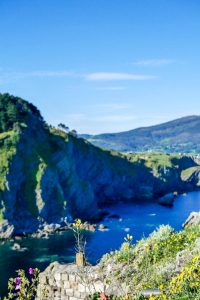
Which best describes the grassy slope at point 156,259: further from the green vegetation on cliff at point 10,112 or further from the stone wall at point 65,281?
the green vegetation on cliff at point 10,112

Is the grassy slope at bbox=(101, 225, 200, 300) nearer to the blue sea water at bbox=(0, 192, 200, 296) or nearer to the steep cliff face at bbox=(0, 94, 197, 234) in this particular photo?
the blue sea water at bbox=(0, 192, 200, 296)

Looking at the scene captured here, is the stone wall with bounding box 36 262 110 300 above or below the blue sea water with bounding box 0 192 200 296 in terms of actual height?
above

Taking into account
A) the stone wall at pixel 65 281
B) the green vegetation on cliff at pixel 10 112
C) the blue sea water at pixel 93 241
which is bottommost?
the blue sea water at pixel 93 241

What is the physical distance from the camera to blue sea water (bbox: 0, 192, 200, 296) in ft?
288

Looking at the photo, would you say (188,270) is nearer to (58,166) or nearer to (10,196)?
(10,196)

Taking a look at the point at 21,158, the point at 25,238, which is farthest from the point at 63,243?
the point at 21,158

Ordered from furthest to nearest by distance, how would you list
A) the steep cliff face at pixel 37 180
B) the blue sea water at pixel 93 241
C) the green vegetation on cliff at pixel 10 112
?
the green vegetation on cliff at pixel 10 112
the steep cliff face at pixel 37 180
the blue sea water at pixel 93 241

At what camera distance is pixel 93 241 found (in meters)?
106

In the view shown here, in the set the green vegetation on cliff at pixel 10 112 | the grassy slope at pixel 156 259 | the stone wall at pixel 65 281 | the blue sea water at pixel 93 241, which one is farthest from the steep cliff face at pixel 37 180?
the grassy slope at pixel 156 259

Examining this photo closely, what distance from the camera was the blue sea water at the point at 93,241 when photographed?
87.8 m

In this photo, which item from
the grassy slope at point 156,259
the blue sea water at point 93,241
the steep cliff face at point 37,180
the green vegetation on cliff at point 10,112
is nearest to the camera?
the grassy slope at point 156,259

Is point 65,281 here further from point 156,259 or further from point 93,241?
point 93,241

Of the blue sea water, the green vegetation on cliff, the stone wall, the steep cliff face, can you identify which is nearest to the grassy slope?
the stone wall

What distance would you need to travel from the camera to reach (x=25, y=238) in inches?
4488
